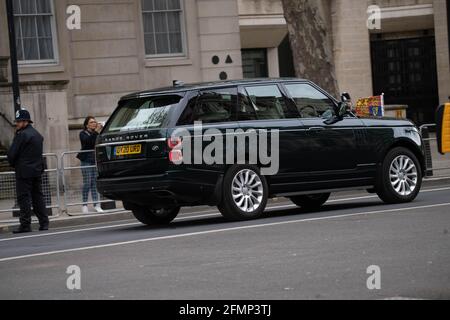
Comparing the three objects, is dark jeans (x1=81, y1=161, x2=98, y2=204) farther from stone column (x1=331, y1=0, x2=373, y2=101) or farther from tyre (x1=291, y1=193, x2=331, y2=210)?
stone column (x1=331, y1=0, x2=373, y2=101)

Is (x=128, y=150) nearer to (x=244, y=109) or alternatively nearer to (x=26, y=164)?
(x=244, y=109)

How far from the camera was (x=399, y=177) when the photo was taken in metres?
16.6

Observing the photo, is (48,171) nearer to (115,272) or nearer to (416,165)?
(416,165)

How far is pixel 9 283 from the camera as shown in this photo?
1013cm

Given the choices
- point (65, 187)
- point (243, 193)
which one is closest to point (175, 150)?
point (243, 193)

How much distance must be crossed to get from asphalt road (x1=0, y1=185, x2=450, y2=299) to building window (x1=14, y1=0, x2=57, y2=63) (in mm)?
11720

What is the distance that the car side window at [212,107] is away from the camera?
14.9 m

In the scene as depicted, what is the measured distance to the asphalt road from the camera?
8.91m

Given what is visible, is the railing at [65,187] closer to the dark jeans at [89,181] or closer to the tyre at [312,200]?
the dark jeans at [89,181]

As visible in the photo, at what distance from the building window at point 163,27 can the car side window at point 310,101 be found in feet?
42.9

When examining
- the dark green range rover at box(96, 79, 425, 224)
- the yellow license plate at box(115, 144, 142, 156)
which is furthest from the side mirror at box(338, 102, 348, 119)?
the yellow license plate at box(115, 144, 142, 156)
